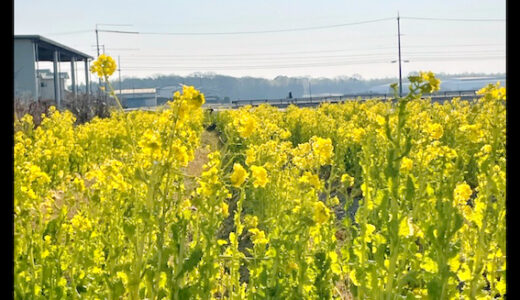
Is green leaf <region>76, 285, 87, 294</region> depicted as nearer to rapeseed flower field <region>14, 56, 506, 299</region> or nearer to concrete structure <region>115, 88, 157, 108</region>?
rapeseed flower field <region>14, 56, 506, 299</region>

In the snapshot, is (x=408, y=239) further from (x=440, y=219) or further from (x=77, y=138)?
(x=77, y=138)

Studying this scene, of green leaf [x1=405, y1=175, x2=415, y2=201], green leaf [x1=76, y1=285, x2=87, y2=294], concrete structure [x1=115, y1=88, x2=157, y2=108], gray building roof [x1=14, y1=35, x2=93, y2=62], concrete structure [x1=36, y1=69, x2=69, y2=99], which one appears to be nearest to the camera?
green leaf [x1=405, y1=175, x2=415, y2=201]

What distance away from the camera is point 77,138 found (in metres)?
9.61

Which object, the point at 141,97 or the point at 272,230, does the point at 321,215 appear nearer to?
the point at 272,230

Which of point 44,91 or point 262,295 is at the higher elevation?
point 44,91

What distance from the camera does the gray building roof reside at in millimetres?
24195

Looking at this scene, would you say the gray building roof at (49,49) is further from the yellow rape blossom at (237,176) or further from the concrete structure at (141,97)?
the yellow rape blossom at (237,176)

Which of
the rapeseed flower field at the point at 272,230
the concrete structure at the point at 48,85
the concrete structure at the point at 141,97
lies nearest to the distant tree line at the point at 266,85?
the concrete structure at the point at 141,97

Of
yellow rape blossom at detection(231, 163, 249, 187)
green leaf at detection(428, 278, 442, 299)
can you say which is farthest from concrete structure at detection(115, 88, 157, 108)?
green leaf at detection(428, 278, 442, 299)

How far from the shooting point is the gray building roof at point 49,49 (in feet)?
79.4

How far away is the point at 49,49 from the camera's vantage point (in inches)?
1166

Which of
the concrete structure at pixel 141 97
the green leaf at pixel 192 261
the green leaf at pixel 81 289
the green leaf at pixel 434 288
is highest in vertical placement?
the concrete structure at pixel 141 97

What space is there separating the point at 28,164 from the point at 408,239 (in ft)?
6.05
